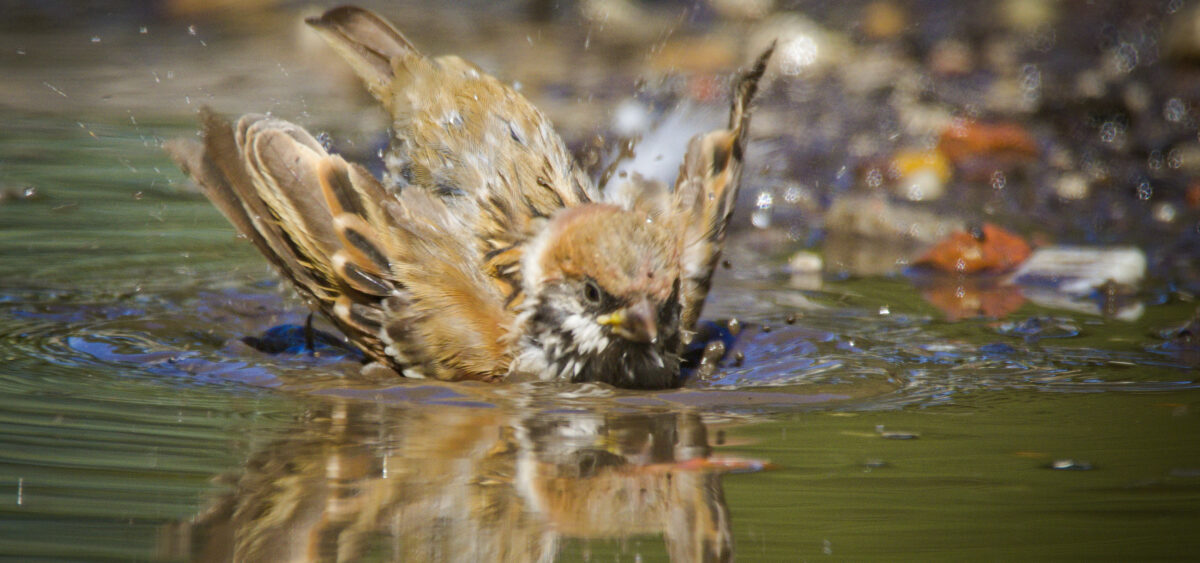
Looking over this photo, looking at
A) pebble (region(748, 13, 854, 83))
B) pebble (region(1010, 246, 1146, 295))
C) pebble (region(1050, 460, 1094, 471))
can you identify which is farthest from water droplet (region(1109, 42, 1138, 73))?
pebble (region(1050, 460, 1094, 471))

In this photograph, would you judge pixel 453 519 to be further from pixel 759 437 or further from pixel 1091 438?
pixel 1091 438

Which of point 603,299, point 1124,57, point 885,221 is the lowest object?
point 603,299

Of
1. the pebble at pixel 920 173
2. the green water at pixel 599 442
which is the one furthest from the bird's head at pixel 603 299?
the pebble at pixel 920 173

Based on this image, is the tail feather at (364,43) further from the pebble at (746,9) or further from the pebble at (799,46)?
the pebble at (746,9)

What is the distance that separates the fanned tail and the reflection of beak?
0.52m

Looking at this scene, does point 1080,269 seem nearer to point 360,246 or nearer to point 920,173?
point 920,173

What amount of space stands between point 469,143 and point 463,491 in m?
2.29

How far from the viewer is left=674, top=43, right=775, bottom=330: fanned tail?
5.45 m

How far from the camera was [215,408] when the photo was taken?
4.66 meters

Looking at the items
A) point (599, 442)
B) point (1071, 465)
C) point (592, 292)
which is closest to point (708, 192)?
point (592, 292)

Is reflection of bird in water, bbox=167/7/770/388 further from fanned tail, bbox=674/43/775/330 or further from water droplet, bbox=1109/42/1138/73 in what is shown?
water droplet, bbox=1109/42/1138/73

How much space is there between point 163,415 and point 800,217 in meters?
5.10

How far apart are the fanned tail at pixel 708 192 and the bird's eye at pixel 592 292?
0.49 meters

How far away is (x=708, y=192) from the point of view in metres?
5.61
